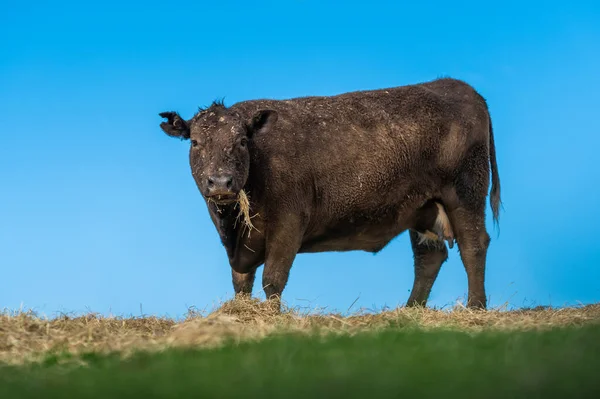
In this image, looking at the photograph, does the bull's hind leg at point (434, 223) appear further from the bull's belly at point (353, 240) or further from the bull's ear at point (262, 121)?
the bull's ear at point (262, 121)

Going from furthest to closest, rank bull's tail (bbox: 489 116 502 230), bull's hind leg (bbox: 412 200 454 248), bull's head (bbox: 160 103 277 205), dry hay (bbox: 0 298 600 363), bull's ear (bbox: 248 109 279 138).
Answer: bull's tail (bbox: 489 116 502 230)
bull's hind leg (bbox: 412 200 454 248)
bull's ear (bbox: 248 109 279 138)
bull's head (bbox: 160 103 277 205)
dry hay (bbox: 0 298 600 363)

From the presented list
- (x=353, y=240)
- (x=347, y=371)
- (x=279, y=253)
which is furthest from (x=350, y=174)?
(x=347, y=371)

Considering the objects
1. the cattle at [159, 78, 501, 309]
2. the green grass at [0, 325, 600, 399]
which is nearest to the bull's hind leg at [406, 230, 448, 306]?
the cattle at [159, 78, 501, 309]

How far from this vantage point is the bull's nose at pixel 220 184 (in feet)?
34.3

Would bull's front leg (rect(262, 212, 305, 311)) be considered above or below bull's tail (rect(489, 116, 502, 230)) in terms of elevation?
below

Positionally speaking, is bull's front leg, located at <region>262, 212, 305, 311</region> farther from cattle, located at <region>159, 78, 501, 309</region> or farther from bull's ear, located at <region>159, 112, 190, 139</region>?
bull's ear, located at <region>159, 112, 190, 139</region>

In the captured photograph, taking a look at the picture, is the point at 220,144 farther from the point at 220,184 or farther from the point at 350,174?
the point at 350,174

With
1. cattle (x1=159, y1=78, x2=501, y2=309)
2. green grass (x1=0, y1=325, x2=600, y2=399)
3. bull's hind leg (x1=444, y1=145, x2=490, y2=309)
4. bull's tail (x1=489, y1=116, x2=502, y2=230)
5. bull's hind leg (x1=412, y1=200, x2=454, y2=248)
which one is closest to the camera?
green grass (x1=0, y1=325, x2=600, y2=399)

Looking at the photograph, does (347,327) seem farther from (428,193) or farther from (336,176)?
(428,193)

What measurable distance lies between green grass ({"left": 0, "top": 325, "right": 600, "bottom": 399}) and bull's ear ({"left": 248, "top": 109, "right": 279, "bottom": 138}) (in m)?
5.96

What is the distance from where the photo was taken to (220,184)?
10.5m

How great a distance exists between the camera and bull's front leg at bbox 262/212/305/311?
1109cm

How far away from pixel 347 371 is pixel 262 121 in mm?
7594

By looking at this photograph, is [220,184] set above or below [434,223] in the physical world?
below
